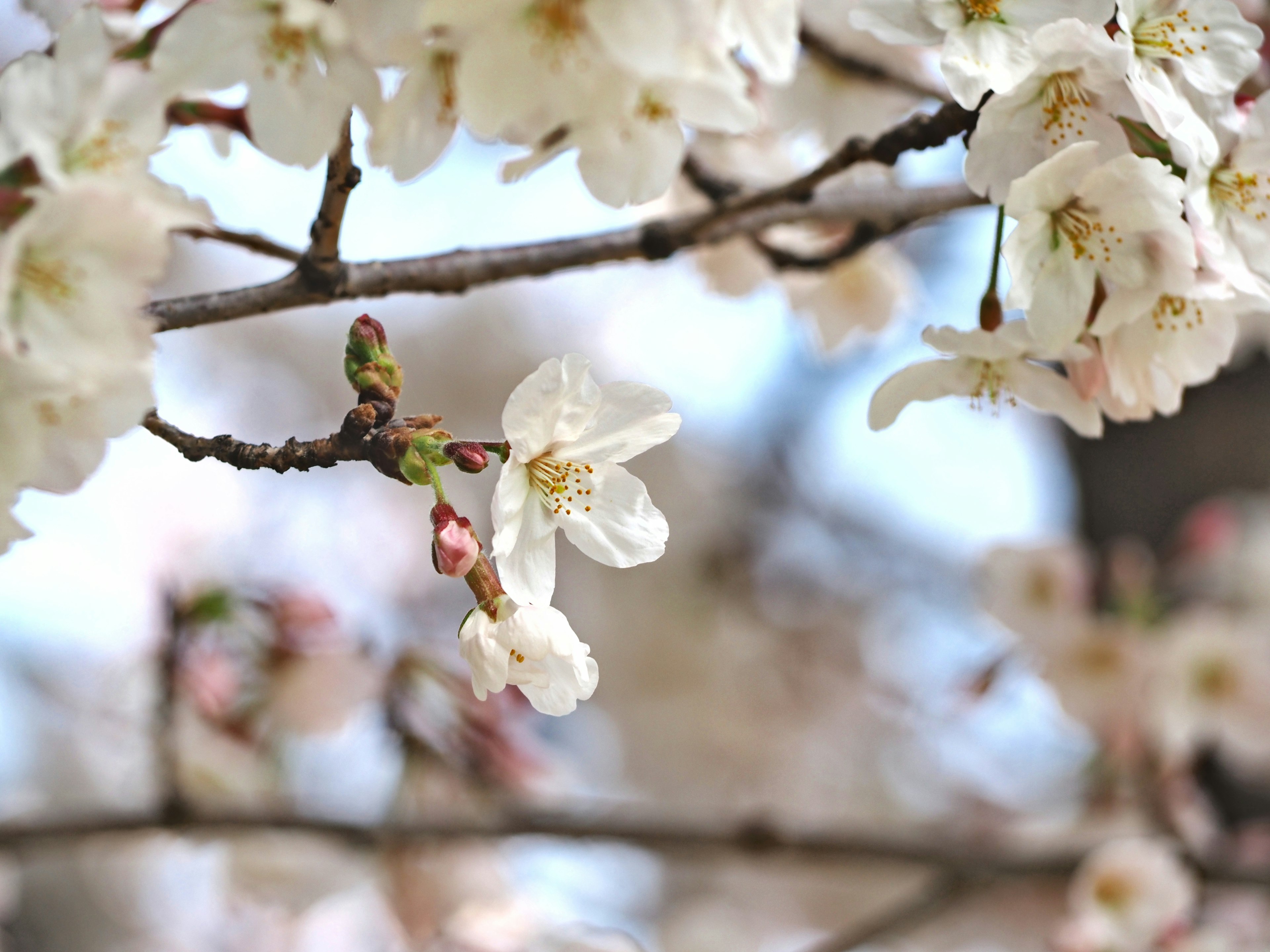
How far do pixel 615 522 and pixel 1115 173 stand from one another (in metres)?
0.40

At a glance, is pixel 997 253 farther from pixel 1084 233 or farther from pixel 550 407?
pixel 550 407

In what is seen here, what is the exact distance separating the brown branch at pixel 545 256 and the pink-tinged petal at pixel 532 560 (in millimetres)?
258

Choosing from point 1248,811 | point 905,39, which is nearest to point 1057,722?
point 1248,811

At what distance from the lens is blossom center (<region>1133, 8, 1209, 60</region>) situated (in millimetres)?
734

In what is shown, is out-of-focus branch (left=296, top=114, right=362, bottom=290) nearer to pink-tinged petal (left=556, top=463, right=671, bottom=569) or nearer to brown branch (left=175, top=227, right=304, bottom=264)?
brown branch (left=175, top=227, right=304, bottom=264)

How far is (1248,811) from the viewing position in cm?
211

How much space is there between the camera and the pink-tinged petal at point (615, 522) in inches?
27.1

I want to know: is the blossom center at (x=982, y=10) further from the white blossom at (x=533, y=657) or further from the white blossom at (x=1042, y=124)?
the white blossom at (x=533, y=657)

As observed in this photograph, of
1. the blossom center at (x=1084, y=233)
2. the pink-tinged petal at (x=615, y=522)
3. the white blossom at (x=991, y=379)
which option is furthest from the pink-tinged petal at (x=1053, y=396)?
the pink-tinged petal at (x=615, y=522)

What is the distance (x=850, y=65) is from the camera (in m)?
1.28

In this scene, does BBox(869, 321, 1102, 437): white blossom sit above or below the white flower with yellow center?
above

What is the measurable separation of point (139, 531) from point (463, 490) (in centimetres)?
117

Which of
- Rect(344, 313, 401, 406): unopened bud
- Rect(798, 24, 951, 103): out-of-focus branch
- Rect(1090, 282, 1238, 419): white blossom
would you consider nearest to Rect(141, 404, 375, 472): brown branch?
Rect(344, 313, 401, 406): unopened bud

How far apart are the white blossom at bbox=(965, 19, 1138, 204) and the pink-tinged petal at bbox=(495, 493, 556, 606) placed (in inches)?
14.7
